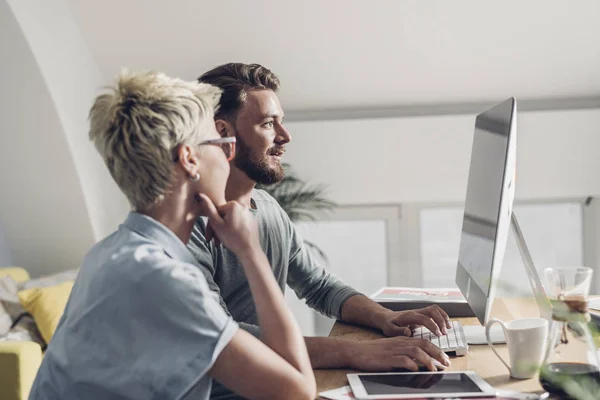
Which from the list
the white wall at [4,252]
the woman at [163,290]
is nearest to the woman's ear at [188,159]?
the woman at [163,290]

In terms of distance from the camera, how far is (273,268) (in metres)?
2.04

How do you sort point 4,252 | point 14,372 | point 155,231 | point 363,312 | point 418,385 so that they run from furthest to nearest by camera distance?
1. point 4,252
2. point 14,372
3. point 363,312
4. point 418,385
5. point 155,231

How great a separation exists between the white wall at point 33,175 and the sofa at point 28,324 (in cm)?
38

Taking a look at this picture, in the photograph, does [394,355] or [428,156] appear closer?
[394,355]

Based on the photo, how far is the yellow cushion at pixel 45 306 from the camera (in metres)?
3.89

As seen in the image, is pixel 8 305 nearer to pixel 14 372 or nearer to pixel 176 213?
pixel 14 372

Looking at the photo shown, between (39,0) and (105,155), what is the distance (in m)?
3.13

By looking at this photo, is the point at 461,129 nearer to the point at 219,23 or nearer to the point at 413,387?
the point at 219,23

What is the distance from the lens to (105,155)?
4.25 feet

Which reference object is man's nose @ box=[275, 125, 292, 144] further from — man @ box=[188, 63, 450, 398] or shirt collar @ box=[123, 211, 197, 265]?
shirt collar @ box=[123, 211, 197, 265]

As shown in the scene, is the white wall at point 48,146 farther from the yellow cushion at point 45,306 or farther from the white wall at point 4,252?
the yellow cushion at point 45,306

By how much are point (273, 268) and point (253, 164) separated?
0.91ft

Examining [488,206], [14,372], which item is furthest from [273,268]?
[14,372]

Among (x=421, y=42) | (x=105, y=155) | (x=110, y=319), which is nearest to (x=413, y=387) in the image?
(x=110, y=319)
